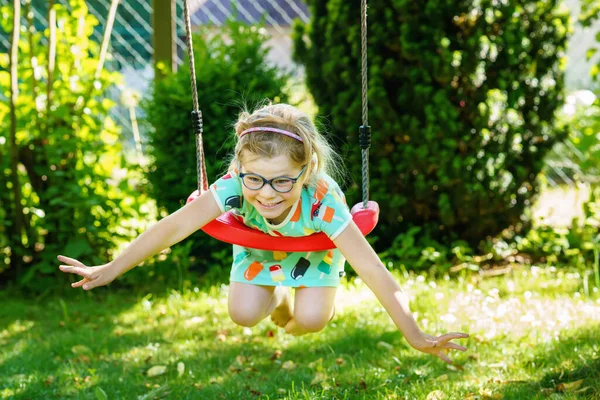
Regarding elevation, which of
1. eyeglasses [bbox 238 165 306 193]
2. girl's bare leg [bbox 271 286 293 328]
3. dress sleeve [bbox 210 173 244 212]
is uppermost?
eyeglasses [bbox 238 165 306 193]

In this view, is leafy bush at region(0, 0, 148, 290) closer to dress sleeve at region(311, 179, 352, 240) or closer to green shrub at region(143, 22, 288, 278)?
green shrub at region(143, 22, 288, 278)

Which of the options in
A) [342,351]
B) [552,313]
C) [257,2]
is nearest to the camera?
[342,351]

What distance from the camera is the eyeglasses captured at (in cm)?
267

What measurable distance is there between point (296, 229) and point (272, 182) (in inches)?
10.9

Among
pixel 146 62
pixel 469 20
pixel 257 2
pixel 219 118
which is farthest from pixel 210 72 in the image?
pixel 257 2

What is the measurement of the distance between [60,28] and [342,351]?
270cm

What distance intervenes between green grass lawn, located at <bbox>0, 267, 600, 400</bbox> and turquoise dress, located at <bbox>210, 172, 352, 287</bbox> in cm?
43

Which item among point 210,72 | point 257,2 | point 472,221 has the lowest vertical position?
point 472,221

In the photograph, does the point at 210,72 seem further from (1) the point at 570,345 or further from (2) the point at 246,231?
(1) the point at 570,345

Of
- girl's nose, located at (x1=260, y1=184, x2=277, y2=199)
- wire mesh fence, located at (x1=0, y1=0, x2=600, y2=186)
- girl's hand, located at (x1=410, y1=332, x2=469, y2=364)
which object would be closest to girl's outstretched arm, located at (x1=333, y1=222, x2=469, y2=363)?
girl's hand, located at (x1=410, y1=332, x2=469, y2=364)

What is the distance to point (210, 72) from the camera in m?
4.74

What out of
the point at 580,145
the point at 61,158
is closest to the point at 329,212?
the point at 61,158

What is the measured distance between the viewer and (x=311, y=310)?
2.91m

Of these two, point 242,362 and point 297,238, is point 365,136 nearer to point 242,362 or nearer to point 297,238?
point 297,238
